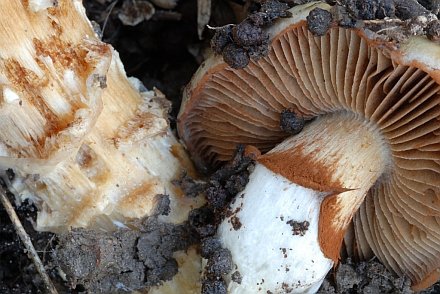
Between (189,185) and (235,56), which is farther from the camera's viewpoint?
(189,185)

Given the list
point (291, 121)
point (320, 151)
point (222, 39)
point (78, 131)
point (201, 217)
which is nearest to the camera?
point (78, 131)

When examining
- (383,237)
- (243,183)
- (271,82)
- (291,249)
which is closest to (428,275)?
(383,237)

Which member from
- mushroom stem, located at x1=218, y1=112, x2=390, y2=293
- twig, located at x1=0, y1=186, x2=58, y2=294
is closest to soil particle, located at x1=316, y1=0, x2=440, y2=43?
mushroom stem, located at x1=218, y1=112, x2=390, y2=293

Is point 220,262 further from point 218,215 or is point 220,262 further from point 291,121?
point 291,121

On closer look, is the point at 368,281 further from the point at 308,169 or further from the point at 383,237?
the point at 308,169

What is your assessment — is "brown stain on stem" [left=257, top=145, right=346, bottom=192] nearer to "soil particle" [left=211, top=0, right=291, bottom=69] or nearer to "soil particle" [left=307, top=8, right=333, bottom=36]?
"soil particle" [left=211, top=0, right=291, bottom=69]

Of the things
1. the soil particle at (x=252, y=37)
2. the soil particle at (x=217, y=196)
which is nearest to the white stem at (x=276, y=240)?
the soil particle at (x=217, y=196)

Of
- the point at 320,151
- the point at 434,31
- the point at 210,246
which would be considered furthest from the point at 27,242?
the point at 434,31
